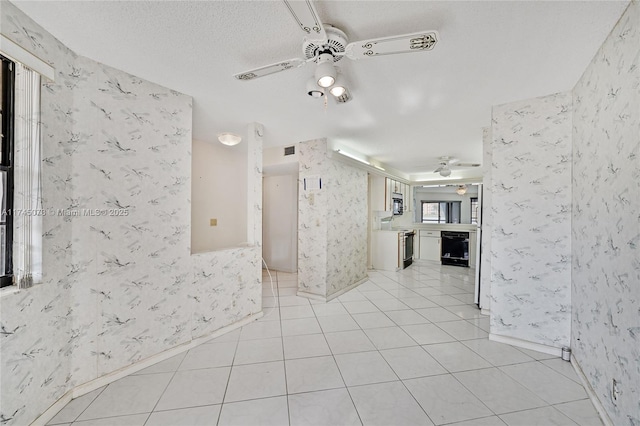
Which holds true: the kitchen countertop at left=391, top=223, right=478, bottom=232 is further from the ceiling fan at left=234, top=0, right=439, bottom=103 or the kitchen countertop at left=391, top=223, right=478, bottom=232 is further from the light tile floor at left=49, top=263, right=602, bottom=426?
the ceiling fan at left=234, top=0, right=439, bottom=103

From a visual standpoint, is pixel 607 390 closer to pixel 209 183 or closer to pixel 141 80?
pixel 141 80

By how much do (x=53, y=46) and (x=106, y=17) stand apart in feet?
1.73

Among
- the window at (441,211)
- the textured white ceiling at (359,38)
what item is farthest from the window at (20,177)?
the window at (441,211)

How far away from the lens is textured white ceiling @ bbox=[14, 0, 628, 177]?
1396mm

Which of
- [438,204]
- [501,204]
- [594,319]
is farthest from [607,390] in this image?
[438,204]

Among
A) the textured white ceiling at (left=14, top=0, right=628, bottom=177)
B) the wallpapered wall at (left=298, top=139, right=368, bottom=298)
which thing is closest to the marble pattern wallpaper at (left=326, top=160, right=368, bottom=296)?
the wallpapered wall at (left=298, top=139, right=368, bottom=298)

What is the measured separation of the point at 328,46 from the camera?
1557 mm

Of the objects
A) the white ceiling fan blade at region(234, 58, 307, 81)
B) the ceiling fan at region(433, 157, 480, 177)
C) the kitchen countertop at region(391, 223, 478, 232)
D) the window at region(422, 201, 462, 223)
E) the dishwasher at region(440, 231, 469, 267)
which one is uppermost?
the ceiling fan at region(433, 157, 480, 177)

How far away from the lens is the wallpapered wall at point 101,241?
1.50m

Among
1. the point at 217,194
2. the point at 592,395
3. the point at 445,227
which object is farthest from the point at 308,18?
the point at 445,227

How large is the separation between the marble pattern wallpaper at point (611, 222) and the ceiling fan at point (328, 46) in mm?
1201

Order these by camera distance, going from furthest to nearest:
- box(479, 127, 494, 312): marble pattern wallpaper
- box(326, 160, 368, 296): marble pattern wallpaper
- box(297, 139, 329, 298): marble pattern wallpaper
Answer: box(326, 160, 368, 296): marble pattern wallpaper < box(297, 139, 329, 298): marble pattern wallpaper < box(479, 127, 494, 312): marble pattern wallpaper

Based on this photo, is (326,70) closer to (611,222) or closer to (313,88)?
(313,88)

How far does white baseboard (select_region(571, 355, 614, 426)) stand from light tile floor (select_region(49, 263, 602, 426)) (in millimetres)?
39
